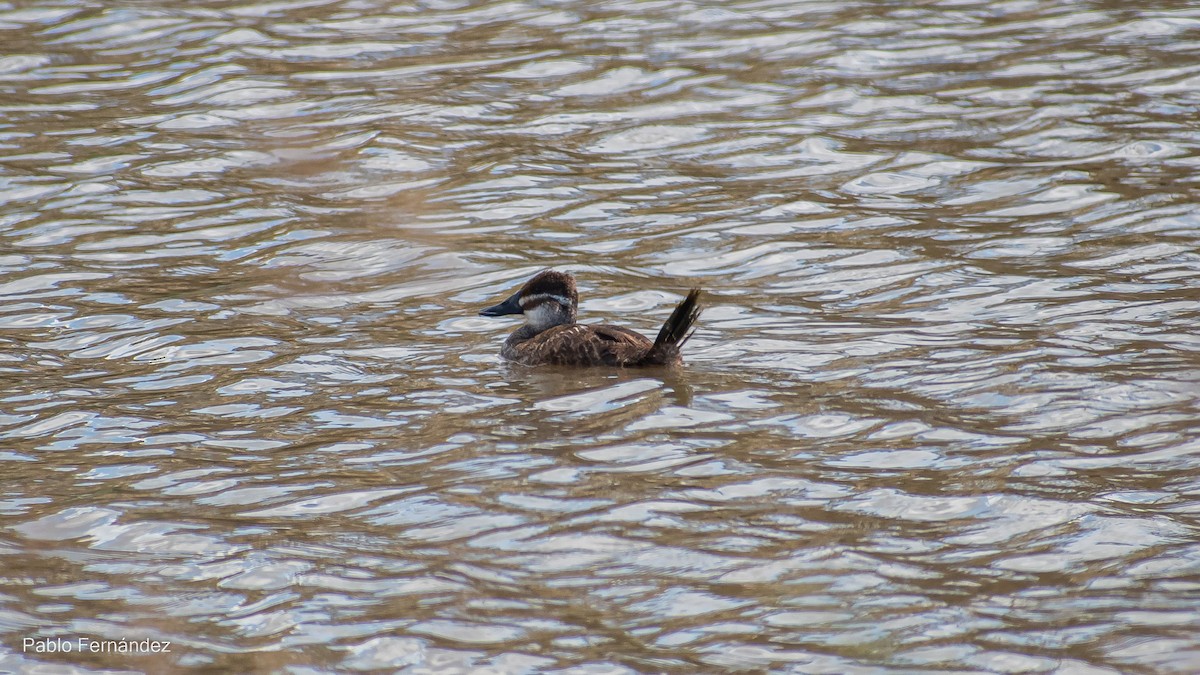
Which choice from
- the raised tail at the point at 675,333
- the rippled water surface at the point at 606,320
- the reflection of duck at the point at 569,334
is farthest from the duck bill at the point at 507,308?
the raised tail at the point at 675,333

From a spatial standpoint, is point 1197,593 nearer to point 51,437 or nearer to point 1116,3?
point 51,437

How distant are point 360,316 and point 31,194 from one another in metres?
3.98

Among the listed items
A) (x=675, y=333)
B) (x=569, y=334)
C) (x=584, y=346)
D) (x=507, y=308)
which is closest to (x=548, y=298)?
(x=507, y=308)

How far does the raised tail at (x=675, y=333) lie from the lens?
28.0 ft

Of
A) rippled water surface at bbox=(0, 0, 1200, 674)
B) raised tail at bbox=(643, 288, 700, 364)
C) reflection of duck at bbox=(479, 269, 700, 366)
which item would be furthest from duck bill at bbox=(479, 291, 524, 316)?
raised tail at bbox=(643, 288, 700, 364)

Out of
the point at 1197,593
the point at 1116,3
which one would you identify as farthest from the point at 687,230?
the point at 1116,3

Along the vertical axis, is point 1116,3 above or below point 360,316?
above

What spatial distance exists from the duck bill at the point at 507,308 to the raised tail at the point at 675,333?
1.20 m

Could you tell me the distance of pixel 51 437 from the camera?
26.4 ft

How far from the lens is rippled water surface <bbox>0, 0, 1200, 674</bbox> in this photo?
19.6ft

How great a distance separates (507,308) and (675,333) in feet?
5.08

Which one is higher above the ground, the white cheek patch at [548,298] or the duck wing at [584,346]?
the white cheek patch at [548,298]

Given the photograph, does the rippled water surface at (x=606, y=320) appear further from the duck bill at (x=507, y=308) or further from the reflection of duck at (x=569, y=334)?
the duck bill at (x=507, y=308)

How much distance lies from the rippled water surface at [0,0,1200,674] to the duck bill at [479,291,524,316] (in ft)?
0.98
